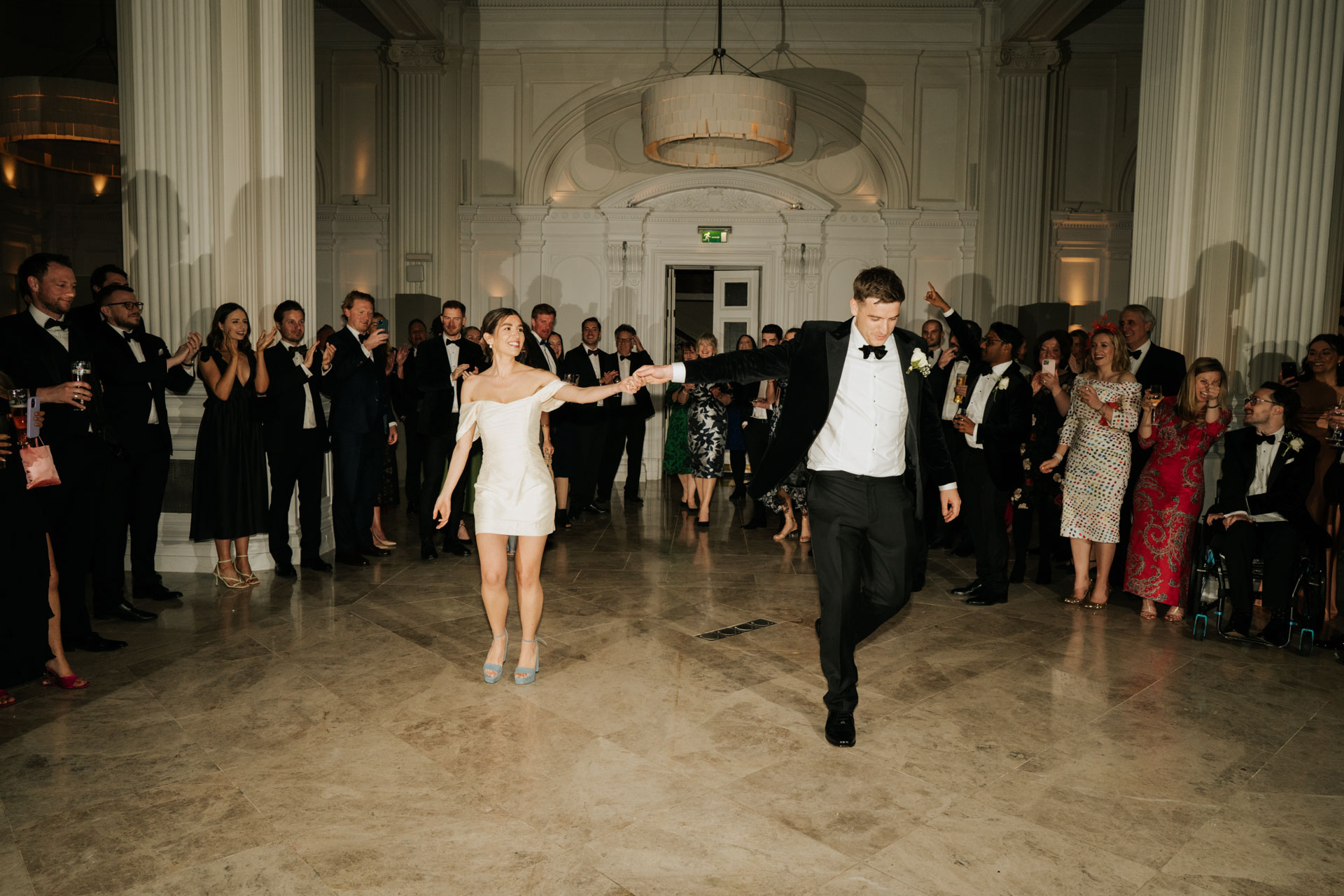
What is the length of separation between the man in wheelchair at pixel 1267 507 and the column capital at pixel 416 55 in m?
9.55

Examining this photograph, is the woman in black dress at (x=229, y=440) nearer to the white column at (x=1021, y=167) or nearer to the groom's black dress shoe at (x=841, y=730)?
the groom's black dress shoe at (x=841, y=730)

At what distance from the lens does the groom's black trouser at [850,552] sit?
10.8ft

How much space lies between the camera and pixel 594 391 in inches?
143

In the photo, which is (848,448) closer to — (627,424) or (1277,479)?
(1277,479)

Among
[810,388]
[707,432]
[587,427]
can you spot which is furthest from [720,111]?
[810,388]

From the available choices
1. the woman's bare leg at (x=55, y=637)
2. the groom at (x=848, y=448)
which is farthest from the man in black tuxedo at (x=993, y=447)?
the woman's bare leg at (x=55, y=637)

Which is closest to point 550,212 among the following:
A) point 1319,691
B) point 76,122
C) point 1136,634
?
point 76,122

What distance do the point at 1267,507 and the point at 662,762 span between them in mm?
3486

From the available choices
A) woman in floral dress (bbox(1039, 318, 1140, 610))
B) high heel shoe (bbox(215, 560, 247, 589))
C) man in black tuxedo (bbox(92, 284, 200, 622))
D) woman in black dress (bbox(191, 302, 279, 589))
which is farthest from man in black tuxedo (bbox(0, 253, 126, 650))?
woman in floral dress (bbox(1039, 318, 1140, 610))

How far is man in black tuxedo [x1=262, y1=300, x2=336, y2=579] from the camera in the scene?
5.46 m

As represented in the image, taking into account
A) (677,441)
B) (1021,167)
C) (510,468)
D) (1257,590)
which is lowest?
(1257,590)

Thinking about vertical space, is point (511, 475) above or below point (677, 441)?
above

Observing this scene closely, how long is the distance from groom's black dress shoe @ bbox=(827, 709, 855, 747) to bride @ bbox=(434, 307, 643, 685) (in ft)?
4.23

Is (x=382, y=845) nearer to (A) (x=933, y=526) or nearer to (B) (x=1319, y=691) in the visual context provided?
(B) (x=1319, y=691)
